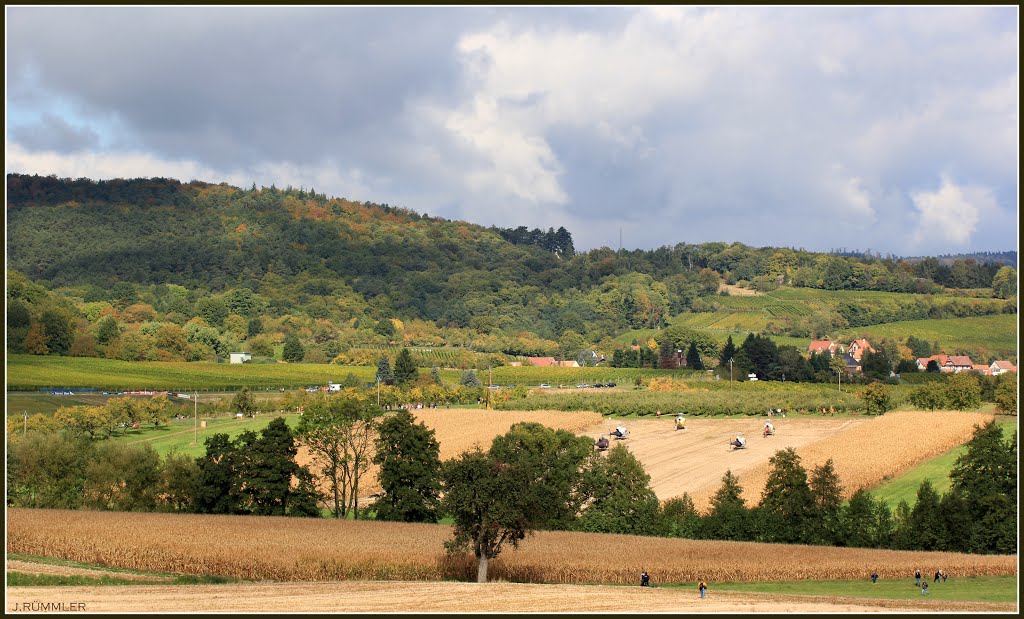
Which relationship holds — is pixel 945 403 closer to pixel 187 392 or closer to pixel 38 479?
pixel 38 479

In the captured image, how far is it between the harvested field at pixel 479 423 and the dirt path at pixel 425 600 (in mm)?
48278

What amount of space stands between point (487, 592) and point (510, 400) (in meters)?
86.3

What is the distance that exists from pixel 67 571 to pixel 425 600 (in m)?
16.8

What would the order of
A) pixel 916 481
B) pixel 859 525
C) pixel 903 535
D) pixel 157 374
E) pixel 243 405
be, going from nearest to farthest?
pixel 903 535 → pixel 859 525 → pixel 916 481 → pixel 243 405 → pixel 157 374

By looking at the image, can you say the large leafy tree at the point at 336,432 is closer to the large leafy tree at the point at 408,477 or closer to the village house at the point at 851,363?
the large leafy tree at the point at 408,477

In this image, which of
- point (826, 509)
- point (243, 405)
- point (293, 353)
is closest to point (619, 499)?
point (826, 509)

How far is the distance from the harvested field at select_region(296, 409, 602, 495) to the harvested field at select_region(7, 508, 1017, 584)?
34.4m

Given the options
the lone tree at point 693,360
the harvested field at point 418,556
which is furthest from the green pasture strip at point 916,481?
the lone tree at point 693,360

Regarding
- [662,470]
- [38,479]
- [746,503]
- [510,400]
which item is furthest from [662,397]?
[38,479]

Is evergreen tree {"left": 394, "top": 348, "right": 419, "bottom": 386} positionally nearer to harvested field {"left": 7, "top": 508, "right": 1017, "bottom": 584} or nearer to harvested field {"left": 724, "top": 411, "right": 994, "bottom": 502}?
harvested field {"left": 724, "top": 411, "right": 994, "bottom": 502}

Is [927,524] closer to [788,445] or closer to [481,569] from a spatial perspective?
[481,569]

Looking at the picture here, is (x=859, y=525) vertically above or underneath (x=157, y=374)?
underneath

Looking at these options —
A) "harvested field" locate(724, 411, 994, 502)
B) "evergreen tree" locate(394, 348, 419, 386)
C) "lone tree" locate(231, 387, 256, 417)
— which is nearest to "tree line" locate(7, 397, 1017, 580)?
"harvested field" locate(724, 411, 994, 502)

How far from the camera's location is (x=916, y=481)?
71.2 meters
